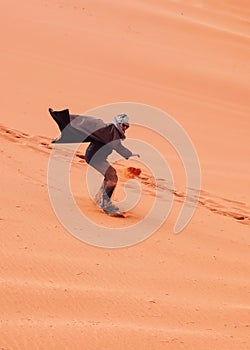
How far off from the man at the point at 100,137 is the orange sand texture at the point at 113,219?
0.24 metres

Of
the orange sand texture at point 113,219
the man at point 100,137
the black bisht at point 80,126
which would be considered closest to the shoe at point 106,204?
the man at point 100,137

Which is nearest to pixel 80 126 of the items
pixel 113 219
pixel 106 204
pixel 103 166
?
pixel 103 166

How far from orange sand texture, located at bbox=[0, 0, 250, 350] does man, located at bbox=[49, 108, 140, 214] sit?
9.3 inches

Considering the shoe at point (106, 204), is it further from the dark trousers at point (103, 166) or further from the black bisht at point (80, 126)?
the black bisht at point (80, 126)

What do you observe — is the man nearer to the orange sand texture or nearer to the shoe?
the shoe

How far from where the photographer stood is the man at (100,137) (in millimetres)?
5902

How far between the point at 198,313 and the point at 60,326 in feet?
3.12

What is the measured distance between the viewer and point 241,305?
455 cm

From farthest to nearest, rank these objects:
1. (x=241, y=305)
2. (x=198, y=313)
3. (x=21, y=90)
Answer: (x=21, y=90) < (x=241, y=305) < (x=198, y=313)

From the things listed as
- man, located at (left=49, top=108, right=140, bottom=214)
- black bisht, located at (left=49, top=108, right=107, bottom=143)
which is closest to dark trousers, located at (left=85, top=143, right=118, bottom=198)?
man, located at (left=49, top=108, right=140, bottom=214)

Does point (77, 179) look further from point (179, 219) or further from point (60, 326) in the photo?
point (60, 326)

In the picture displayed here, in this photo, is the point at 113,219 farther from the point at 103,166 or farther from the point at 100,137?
the point at 100,137

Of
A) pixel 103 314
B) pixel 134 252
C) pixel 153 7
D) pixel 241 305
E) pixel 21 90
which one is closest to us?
pixel 103 314

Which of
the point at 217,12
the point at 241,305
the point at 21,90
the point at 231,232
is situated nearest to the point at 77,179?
the point at 231,232
